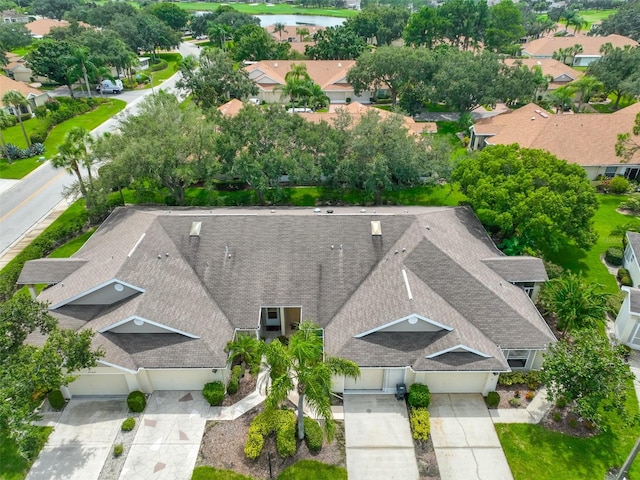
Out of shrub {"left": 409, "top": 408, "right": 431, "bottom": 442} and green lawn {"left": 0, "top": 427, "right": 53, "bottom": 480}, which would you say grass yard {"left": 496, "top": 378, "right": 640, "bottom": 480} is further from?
green lawn {"left": 0, "top": 427, "right": 53, "bottom": 480}

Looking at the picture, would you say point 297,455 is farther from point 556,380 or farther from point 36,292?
point 36,292

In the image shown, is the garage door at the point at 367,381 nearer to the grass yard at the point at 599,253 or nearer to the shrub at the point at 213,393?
the shrub at the point at 213,393

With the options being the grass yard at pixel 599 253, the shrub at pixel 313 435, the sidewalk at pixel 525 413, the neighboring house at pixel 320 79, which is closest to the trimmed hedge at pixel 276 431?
the shrub at pixel 313 435

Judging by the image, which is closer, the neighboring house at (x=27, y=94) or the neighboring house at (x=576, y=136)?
the neighboring house at (x=576, y=136)

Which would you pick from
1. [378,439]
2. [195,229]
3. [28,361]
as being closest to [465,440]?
[378,439]

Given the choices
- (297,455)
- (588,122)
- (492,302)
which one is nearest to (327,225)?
(492,302)
